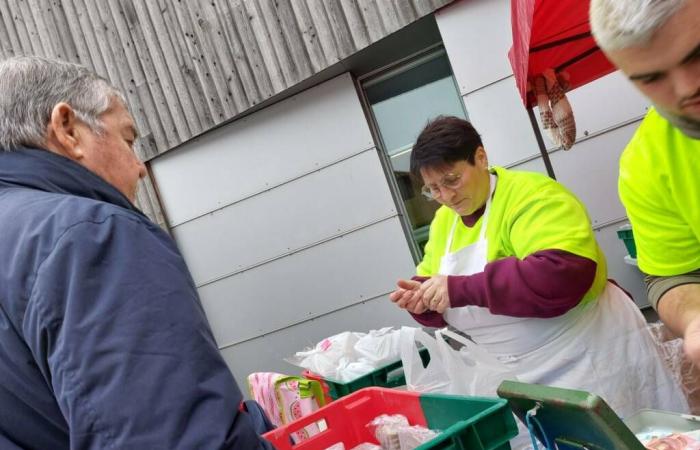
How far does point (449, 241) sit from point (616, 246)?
222cm

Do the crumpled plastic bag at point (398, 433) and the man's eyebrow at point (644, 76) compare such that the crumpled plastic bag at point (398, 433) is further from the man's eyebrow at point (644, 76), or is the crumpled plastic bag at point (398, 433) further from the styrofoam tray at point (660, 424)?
the man's eyebrow at point (644, 76)

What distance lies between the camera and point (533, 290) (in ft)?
6.02

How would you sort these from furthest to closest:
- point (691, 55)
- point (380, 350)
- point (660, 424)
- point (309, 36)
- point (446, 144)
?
point (309, 36) → point (380, 350) → point (446, 144) → point (660, 424) → point (691, 55)

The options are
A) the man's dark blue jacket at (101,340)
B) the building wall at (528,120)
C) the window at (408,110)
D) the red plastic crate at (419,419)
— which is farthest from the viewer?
the window at (408,110)

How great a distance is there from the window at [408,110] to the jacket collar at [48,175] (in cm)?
366

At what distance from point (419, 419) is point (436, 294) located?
0.60m

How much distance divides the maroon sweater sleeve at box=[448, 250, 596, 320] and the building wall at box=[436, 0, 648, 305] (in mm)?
2317

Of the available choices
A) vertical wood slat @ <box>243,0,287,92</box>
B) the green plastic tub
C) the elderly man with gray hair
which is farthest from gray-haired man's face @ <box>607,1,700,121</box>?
vertical wood slat @ <box>243,0,287,92</box>

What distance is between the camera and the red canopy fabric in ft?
7.95

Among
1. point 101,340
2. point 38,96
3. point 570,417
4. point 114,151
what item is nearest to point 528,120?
point 570,417

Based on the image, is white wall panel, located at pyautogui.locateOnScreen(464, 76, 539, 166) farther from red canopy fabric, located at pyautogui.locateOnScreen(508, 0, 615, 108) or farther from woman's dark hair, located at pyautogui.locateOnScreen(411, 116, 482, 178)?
woman's dark hair, located at pyautogui.locateOnScreen(411, 116, 482, 178)

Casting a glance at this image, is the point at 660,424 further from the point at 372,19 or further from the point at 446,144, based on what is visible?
the point at 372,19

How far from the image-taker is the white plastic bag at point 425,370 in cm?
181

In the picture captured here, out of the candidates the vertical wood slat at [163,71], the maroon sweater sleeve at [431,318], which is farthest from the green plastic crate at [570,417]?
the vertical wood slat at [163,71]
